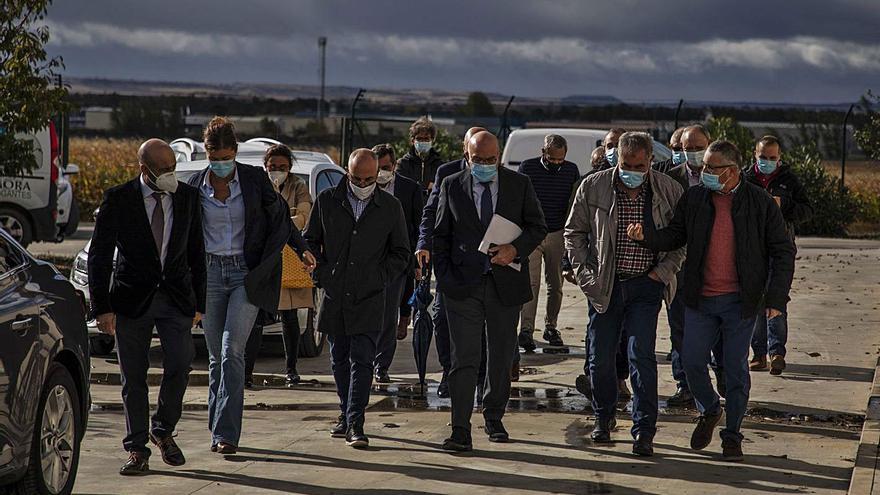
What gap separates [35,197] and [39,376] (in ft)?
50.7

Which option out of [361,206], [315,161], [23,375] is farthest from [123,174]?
[23,375]

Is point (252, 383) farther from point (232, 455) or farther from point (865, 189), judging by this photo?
point (865, 189)

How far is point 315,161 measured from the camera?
14.7 metres

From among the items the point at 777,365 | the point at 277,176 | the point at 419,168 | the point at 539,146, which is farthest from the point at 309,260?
the point at 539,146

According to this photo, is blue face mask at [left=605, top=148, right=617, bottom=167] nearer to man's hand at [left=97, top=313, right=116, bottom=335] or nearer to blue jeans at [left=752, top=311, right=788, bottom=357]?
blue jeans at [left=752, top=311, right=788, bottom=357]

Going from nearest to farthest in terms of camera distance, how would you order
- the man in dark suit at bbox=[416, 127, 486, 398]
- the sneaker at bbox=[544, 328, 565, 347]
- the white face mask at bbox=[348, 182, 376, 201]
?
the white face mask at bbox=[348, 182, 376, 201] < the man in dark suit at bbox=[416, 127, 486, 398] < the sneaker at bbox=[544, 328, 565, 347]

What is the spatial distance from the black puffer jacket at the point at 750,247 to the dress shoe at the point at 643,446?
0.83 metres

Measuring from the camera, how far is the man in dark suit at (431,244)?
32.7 feet

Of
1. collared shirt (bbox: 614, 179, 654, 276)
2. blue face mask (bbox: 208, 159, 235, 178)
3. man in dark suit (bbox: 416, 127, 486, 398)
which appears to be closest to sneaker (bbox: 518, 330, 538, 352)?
man in dark suit (bbox: 416, 127, 486, 398)

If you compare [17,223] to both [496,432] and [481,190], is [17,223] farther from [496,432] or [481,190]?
[496,432]

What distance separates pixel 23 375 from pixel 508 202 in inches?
142

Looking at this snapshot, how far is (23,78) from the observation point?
61.0ft

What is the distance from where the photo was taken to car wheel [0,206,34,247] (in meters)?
21.9

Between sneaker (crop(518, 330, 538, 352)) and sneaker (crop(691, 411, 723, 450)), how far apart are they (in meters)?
4.54
